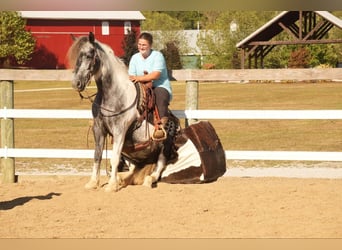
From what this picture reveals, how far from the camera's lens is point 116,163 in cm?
790

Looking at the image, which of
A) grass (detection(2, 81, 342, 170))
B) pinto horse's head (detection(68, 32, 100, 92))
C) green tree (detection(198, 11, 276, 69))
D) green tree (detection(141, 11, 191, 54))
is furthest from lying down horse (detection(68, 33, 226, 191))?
green tree (detection(141, 11, 191, 54))

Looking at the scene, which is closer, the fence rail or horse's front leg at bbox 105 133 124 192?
horse's front leg at bbox 105 133 124 192

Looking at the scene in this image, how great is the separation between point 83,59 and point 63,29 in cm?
4520

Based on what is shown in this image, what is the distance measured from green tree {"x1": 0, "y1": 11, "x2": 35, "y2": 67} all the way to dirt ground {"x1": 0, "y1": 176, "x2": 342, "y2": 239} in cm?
3424

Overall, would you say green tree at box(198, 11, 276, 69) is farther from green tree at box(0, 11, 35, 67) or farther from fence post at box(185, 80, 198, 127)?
fence post at box(185, 80, 198, 127)

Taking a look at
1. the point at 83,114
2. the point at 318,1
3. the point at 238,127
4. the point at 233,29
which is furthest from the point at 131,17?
the point at 318,1

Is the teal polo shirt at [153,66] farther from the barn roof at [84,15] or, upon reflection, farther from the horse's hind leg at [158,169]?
the barn roof at [84,15]

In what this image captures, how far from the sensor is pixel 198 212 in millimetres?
6801

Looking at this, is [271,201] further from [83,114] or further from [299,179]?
[83,114]

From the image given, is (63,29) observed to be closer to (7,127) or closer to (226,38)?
(226,38)

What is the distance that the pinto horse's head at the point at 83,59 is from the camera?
7.50 m

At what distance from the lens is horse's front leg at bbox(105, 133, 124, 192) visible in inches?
307

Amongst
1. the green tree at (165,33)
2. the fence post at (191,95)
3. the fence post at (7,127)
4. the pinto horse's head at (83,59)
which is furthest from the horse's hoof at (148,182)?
the green tree at (165,33)

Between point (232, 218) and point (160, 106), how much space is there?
2001 millimetres
